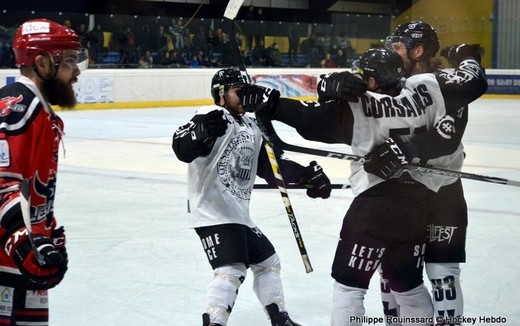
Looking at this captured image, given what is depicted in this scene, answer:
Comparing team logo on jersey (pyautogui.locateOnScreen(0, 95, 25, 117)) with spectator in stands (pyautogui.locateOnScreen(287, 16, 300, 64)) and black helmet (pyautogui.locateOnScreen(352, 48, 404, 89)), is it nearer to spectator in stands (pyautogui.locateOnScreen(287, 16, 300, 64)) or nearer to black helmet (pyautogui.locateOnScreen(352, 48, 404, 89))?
black helmet (pyautogui.locateOnScreen(352, 48, 404, 89))

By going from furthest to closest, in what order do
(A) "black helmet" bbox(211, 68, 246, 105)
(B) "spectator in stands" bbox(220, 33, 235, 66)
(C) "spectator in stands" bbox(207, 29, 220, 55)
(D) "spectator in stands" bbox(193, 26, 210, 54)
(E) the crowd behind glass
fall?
1. (B) "spectator in stands" bbox(220, 33, 235, 66)
2. (C) "spectator in stands" bbox(207, 29, 220, 55)
3. (D) "spectator in stands" bbox(193, 26, 210, 54)
4. (E) the crowd behind glass
5. (A) "black helmet" bbox(211, 68, 246, 105)

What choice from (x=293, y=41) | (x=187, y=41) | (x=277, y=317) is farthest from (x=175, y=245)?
(x=293, y=41)

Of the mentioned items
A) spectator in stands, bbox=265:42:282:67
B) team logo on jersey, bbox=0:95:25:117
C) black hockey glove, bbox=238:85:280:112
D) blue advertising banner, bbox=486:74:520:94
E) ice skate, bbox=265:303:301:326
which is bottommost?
blue advertising banner, bbox=486:74:520:94

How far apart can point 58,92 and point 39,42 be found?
0.47 feet

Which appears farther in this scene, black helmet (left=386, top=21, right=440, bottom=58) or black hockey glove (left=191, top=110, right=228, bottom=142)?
black helmet (left=386, top=21, right=440, bottom=58)

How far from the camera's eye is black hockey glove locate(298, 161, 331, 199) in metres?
3.38

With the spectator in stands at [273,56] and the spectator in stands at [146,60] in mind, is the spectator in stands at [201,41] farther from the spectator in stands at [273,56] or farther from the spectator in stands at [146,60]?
the spectator in stands at [273,56]

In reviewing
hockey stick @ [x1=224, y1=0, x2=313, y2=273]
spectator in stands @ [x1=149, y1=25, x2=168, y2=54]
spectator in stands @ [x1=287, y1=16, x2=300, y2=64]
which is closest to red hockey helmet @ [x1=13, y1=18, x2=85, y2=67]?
hockey stick @ [x1=224, y1=0, x2=313, y2=273]

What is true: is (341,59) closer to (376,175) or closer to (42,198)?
(376,175)

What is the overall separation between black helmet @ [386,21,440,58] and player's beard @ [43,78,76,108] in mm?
1373

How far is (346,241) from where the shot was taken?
117 inches

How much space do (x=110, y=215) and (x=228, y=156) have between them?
9.78ft

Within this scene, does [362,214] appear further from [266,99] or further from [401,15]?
[401,15]

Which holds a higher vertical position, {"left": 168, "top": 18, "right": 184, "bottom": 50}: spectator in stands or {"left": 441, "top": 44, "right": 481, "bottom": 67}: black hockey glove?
{"left": 441, "top": 44, "right": 481, "bottom": 67}: black hockey glove
